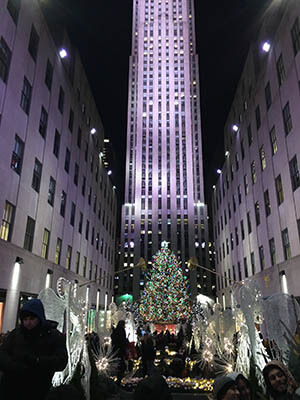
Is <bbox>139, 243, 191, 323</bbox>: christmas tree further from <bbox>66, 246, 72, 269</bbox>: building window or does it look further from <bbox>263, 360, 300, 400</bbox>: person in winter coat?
<bbox>263, 360, 300, 400</bbox>: person in winter coat

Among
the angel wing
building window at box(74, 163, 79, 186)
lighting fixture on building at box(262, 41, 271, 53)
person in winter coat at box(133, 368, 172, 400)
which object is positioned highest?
lighting fixture on building at box(262, 41, 271, 53)

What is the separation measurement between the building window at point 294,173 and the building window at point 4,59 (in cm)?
1713

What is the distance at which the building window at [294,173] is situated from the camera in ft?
62.0

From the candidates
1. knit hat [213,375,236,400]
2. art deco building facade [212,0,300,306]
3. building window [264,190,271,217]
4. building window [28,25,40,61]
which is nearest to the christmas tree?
art deco building facade [212,0,300,306]

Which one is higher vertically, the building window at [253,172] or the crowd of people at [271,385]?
the building window at [253,172]

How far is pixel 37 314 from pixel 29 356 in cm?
39

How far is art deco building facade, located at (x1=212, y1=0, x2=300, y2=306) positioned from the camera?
19328 millimetres

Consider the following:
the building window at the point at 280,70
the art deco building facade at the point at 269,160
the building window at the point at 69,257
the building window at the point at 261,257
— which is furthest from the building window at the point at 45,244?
the building window at the point at 280,70

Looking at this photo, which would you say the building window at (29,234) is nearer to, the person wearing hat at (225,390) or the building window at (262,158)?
the person wearing hat at (225,390)

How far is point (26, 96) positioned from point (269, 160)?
58.3ft

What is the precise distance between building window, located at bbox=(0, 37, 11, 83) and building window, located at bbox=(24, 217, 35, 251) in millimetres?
8143

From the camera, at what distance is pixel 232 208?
1460 inches

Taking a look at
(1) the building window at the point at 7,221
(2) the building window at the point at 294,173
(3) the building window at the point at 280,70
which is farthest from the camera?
(3) the building window at the point at 280,70

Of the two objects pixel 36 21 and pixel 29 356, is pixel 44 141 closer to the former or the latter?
pixel 36 21
